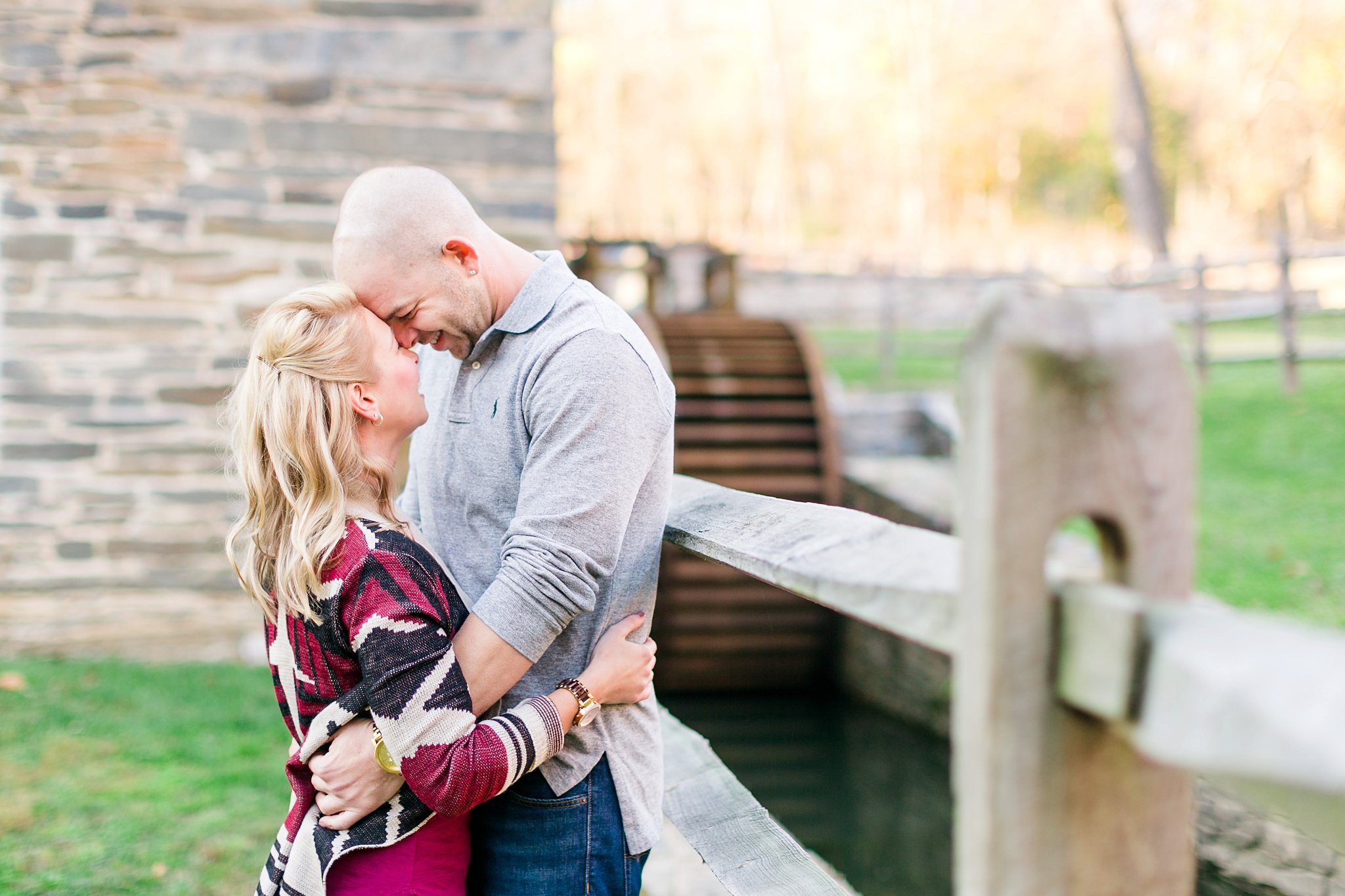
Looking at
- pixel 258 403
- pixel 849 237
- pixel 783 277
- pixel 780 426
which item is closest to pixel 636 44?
pixel 849 237

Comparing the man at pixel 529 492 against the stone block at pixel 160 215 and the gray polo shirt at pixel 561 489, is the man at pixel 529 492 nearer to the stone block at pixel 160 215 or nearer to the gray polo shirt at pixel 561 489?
the gray polo shirt at pixel 561 489

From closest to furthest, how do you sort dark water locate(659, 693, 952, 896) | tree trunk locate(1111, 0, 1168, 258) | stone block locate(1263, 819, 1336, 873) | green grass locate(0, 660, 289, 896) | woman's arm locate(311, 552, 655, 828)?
woman's arm locate(311, 552, 655, 828), green grass locate(0, 660, 289, 896), stone block locate(1263, 819, 1336, 873), dark water locate(659, 693, 952, 896), tree trunk locate(1111, 0, 1168, 258)

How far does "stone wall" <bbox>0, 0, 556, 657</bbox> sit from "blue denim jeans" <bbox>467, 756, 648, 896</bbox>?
12.4 ft

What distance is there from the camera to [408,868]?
4.71 feet

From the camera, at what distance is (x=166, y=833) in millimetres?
2988

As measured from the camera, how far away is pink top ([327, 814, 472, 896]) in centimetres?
142

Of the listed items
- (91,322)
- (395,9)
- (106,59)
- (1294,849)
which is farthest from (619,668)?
(106,59)

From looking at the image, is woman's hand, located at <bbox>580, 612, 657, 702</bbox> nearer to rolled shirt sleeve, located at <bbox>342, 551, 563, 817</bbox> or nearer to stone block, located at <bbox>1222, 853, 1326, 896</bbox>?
rolled shirt sleeve, located at <bbox>342, 551, 563, 817</bbox>

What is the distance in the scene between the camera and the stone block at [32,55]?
477 cm

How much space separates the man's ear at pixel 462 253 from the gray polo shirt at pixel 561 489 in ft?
0.34

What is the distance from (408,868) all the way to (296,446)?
23.8 inches

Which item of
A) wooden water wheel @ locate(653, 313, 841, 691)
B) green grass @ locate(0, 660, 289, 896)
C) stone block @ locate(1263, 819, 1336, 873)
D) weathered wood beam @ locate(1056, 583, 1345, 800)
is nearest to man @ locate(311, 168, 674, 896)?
weathered wood beam @ locate(1056, 583, 1345, 800)

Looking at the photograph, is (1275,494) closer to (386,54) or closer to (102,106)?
(386,54)

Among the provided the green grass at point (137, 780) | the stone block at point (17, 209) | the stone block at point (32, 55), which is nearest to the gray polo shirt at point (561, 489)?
the green grass at point (137, 780)
